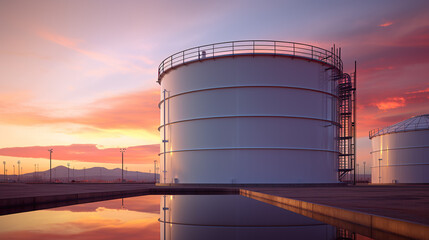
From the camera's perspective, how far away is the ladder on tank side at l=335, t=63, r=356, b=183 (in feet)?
76.6

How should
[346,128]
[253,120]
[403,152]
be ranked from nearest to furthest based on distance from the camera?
[253,120]
[346,128]
[403,152]

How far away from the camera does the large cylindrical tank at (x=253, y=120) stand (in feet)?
63.8

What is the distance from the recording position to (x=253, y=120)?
19.5m

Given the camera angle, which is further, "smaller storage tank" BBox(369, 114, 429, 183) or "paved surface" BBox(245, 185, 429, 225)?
"smaller storage tank" BBox(369, 114, 429, 183)

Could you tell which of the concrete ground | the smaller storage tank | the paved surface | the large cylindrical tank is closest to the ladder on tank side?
the large cylindrical tank

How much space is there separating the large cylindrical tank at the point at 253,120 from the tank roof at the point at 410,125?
2019cm

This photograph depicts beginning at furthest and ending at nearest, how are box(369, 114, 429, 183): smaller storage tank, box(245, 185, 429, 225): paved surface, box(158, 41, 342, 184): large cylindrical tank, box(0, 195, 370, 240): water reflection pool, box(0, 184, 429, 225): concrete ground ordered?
box(369, 114, 429, 183): smaller storage tank < box(158, 41, 342, 184): large cylindrical tank < box(0, 184, 429, 225): concrete ground < box(245, 185, 429, 225): paved surface < box(0, 195, 370, 240): water reflection pool

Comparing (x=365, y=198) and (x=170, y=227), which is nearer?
(x=170, y=227)

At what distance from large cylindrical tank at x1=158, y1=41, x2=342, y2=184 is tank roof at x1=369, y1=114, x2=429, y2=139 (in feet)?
66.2

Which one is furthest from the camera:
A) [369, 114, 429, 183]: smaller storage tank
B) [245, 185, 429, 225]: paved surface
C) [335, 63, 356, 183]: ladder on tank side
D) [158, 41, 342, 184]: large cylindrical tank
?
[369, 114, 429, 183]: smaller storage tank

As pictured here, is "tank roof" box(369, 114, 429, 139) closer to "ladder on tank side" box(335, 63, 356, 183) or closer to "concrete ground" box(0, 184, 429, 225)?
"ladder on tank side" box(335, 63, 356, 183)

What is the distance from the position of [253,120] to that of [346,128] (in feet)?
27.0

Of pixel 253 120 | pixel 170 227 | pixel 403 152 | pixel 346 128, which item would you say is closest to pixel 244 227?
pixel 170 227

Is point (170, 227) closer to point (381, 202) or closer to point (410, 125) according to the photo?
point (381, 202)
